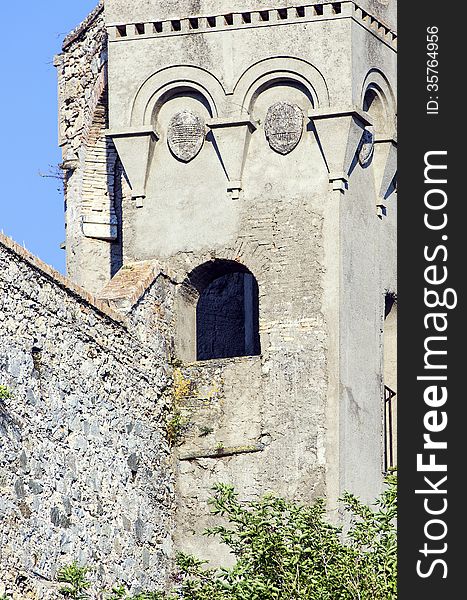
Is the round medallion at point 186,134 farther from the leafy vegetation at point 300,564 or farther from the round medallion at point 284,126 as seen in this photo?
the leafy vegetation at point 300,564

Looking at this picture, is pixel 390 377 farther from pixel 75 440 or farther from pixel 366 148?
pixel 75 440

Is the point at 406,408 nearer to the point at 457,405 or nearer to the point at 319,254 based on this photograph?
the point at 457,405

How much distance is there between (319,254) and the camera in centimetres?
2936

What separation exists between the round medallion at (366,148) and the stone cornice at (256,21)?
1.16 metres

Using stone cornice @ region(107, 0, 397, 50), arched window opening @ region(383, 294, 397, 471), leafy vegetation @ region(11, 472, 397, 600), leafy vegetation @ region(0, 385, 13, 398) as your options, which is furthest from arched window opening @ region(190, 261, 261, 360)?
leafy vegetation @ region(11, 472, 397, 600)

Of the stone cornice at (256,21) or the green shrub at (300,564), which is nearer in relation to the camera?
the green shrub at (300,564)

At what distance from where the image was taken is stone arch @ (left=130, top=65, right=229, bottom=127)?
3011 centimetres

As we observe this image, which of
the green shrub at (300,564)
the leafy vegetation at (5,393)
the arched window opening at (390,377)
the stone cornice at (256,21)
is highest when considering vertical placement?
the stone cornice at (256,21)

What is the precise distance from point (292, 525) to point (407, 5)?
4.77m

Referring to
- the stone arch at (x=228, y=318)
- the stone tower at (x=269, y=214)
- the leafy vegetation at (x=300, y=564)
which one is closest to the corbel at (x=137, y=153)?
the stone tower at (x=269, y=214)

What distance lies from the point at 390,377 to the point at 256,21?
15.4 feet

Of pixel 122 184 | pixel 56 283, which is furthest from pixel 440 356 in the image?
pixel 122 184

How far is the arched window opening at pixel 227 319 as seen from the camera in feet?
105

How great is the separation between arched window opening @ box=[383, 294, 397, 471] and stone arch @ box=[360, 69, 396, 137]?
2.03 metres
